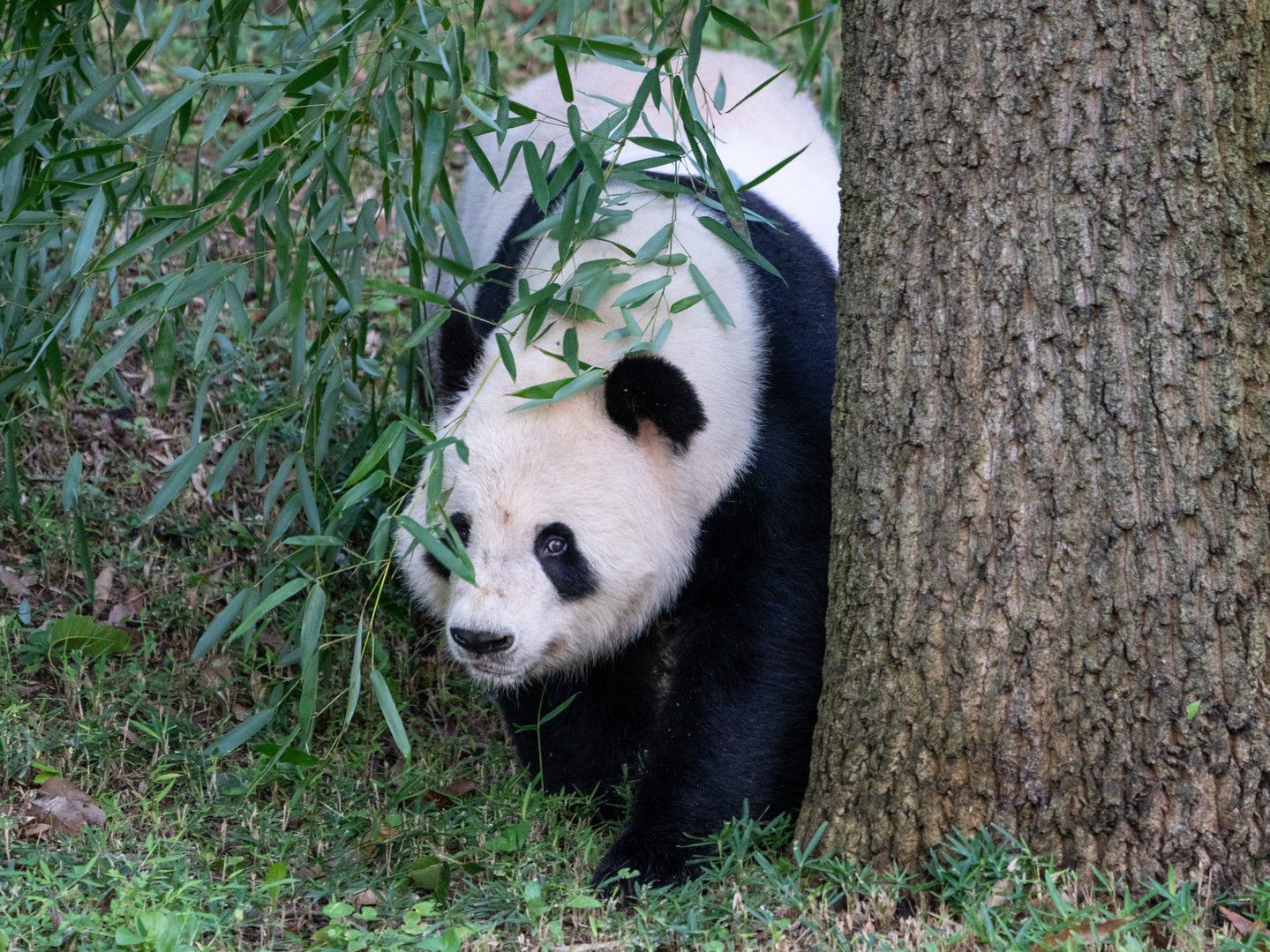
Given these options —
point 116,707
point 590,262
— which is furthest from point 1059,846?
point 116,707

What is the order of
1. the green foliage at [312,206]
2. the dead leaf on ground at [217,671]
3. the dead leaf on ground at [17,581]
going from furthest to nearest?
the dead leaf on ground at [17,581] < the dead leaf on ground at [217,671] < the green foliage at [312,206]

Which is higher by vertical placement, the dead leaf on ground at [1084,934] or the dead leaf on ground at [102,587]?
the dead leaf on ground at [1084,934]

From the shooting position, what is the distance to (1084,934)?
2.17 m

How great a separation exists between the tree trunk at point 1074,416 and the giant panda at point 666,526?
530mm

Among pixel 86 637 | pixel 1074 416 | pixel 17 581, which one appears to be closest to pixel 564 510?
pixel 1074 416

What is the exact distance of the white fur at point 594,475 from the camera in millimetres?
2773

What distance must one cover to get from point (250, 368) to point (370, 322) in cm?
65

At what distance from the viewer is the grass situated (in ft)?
7.49

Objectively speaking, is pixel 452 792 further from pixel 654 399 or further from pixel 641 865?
pixel 654 399

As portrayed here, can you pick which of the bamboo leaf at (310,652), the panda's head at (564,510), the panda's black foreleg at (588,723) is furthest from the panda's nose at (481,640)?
the panda's black foreleg at (588,723)

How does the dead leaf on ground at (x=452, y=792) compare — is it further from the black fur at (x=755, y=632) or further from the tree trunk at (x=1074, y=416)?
the tree trunk at (x=1074, y=416)

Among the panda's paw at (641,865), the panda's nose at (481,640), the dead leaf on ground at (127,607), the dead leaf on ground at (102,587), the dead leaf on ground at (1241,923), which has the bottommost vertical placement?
the panda's paw at (641,865)

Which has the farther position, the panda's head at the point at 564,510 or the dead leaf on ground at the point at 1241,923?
the panda's head at the point at 564,510

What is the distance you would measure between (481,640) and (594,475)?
0.42 meters
